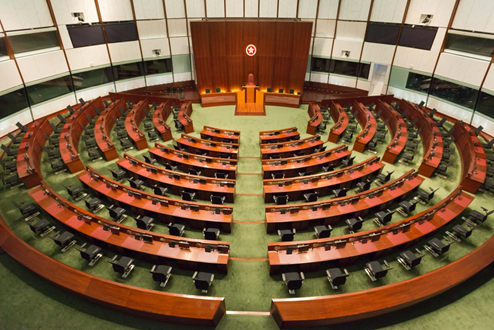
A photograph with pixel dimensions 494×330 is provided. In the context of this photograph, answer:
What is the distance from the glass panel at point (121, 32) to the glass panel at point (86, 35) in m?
0.39

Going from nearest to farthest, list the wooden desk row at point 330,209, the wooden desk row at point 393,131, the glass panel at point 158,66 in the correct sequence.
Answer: the wooden desk row at point 330,209 < the wooden desk row at point 393,131 < the glass panel at point 158,66

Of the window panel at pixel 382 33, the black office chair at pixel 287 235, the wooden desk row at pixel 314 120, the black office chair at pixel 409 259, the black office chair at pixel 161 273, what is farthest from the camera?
the window panel at pixel 382 33

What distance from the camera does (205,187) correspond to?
28.1 ft

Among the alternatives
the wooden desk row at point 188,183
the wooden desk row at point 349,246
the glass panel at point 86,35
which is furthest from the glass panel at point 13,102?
the wooden desk row at point 349,246

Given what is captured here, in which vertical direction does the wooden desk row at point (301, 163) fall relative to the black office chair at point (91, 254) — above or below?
above

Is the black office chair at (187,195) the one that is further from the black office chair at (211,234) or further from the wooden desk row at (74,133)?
the wooden desk row at (74,133)

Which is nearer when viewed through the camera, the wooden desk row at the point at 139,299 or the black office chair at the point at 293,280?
the wooden desk row at the point at 139,299

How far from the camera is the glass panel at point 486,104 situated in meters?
11.5

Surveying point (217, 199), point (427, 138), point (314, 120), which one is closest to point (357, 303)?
point (217, 199)

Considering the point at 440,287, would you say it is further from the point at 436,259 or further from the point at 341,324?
the point at 341,324

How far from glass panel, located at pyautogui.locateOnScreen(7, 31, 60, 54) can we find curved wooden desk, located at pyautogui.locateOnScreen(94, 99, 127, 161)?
3.89 metres

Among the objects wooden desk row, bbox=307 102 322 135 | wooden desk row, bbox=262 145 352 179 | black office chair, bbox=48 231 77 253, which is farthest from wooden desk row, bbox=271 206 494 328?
wooden desk row, bbox=307 102 322 135

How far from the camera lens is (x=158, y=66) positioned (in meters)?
17.0

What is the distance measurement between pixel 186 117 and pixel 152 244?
27.0 ft
